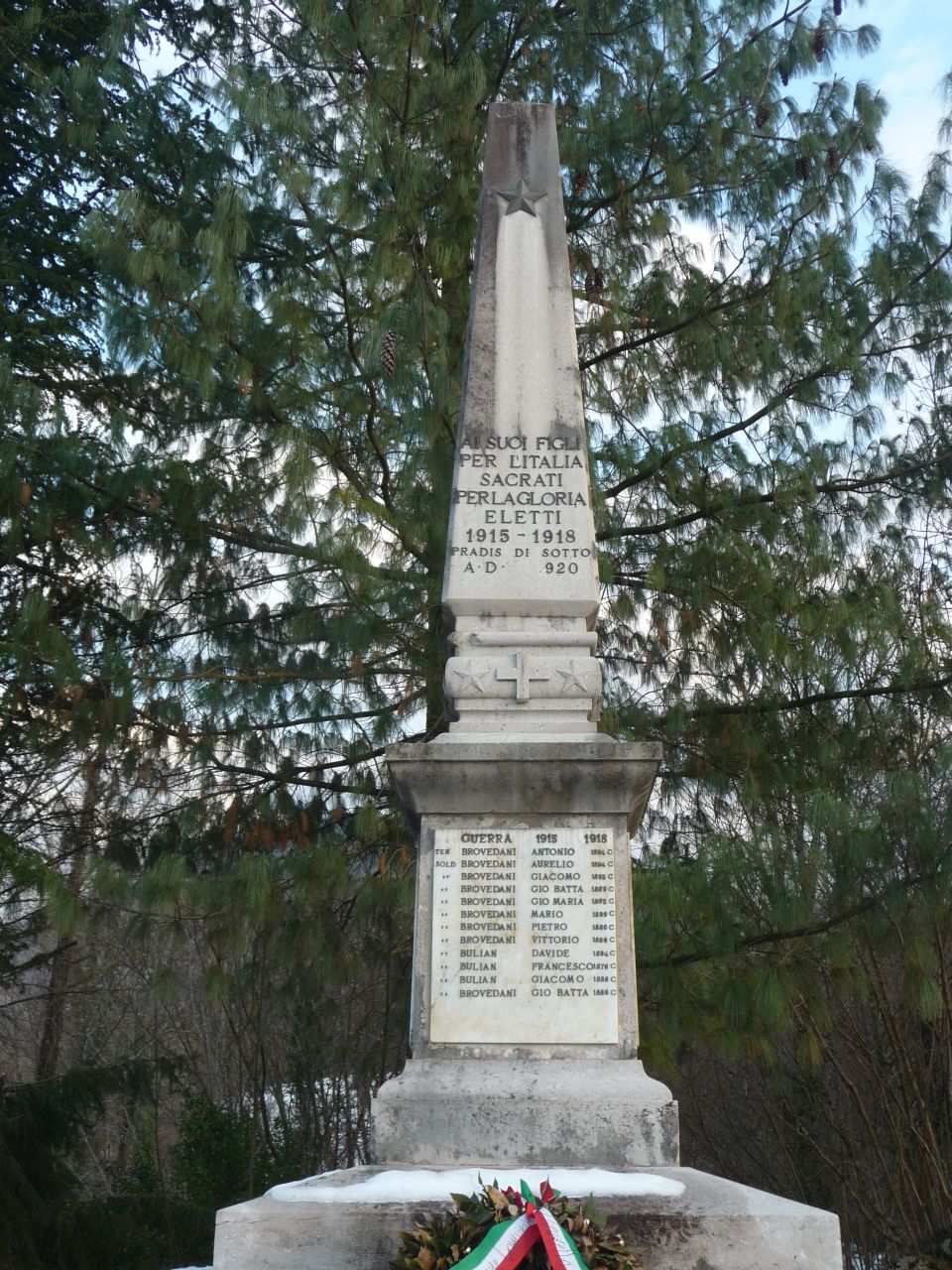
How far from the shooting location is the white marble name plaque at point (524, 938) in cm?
472

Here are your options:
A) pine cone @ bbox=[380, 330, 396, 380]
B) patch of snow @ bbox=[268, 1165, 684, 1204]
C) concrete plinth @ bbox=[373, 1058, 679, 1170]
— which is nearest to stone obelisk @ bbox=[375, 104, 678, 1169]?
concrete plinth @ bbox=[373, 1058, 679, 1170]

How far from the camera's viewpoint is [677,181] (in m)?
8.37

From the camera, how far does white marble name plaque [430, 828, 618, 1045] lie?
4.72 metres

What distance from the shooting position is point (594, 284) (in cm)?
848

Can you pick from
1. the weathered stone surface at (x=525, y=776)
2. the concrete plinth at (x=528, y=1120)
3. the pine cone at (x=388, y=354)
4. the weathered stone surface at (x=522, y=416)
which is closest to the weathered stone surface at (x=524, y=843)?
the weathered stone surface at (x=525, y=776)

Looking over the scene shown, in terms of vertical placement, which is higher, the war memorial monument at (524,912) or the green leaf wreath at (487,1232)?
the war memorial monument at (524,912)

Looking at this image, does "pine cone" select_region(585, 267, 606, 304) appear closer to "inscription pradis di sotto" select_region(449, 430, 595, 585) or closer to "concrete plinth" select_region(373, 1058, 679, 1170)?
"inscription pradis di sotto" select_region(449, 430, 595, 585)

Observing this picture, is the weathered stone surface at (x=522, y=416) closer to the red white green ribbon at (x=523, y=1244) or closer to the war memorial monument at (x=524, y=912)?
the war memorial monument at (x=524, y=912)

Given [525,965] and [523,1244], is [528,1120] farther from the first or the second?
[523,1244]

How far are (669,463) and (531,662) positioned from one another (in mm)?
3148

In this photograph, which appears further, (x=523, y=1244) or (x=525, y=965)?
(x=525, y=965)

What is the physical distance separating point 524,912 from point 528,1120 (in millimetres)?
751

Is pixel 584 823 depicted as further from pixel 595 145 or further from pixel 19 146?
pixel 19 146

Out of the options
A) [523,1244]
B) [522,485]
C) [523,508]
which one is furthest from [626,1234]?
[522,485]
